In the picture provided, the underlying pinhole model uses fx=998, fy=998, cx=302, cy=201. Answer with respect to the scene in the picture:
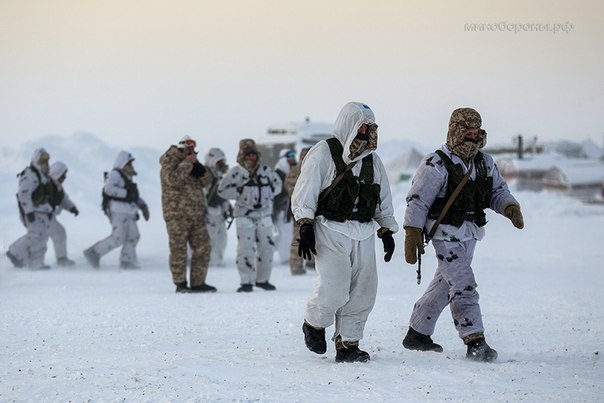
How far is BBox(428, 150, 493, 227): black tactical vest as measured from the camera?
23.0 ft

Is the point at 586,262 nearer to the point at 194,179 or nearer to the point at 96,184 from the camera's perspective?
the point at 194,179

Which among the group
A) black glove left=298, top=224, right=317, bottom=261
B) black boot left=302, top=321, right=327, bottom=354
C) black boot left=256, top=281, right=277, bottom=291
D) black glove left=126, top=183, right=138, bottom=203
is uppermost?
black glove left=298, top=224, right=317, bottom=261

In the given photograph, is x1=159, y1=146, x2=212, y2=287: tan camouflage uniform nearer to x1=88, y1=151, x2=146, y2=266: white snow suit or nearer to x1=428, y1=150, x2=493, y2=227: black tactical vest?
x1=88, y1=151, x2=146, y2=266: white snow suit

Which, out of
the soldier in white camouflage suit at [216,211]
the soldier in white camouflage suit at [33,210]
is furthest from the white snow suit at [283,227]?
the soldier in white camouflage suit at [33,210]

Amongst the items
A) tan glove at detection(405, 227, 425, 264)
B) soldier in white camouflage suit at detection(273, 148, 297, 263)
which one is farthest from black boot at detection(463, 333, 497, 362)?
soldier in white camouflage suit at detection(273, 148, 297, 263)

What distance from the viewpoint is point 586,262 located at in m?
16.5

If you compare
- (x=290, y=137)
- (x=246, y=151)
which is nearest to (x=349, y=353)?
(x=246, y=151)

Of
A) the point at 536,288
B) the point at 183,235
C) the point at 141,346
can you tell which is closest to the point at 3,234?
the point at 183,235

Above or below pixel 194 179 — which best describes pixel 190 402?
below

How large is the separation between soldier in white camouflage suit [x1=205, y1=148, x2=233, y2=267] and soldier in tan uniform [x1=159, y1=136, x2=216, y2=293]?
467 cm

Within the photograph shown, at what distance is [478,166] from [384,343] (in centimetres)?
157

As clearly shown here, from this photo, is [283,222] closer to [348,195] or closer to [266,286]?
[266,286]

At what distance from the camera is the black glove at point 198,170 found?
1191 centimetres

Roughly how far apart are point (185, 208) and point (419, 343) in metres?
5.20
